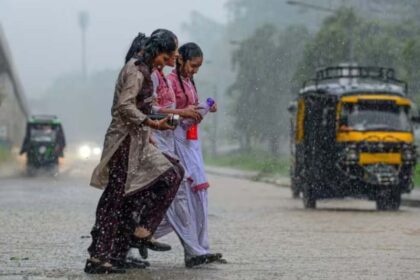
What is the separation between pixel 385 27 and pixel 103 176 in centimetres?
4345

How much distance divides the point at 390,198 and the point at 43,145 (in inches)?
1026

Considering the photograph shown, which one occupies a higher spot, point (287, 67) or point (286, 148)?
point (287, 67)

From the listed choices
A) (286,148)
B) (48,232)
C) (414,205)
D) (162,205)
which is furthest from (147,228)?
(286,148)

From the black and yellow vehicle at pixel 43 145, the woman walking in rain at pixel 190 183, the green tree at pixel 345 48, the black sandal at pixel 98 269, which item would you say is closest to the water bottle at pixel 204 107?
the woman walking in rain at pixel 190 183

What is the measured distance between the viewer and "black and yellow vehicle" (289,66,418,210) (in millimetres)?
21141

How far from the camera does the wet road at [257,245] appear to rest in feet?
29.7

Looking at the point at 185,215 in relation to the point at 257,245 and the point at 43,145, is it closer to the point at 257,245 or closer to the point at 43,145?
the point at 257,245

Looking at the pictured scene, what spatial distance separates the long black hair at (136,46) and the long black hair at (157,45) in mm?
68

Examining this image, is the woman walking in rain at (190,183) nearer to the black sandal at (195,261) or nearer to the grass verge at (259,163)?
the black sandal at (195,261)

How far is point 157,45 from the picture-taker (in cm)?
910

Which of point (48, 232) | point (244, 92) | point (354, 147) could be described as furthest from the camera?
point (244, 92)

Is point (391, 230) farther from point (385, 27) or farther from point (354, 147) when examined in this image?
point (385, 27)

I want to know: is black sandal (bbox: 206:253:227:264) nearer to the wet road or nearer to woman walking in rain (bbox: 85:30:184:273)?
the wet road

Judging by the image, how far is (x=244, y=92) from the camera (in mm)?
66188
